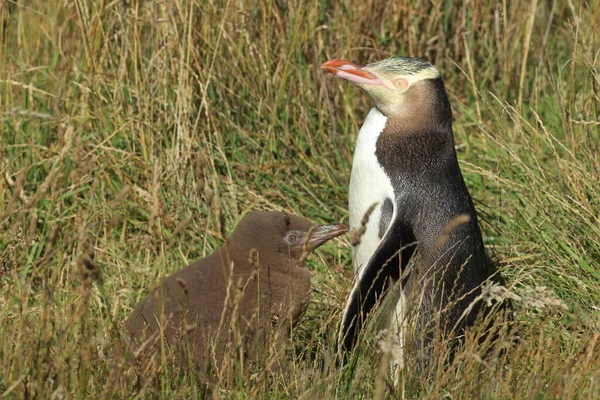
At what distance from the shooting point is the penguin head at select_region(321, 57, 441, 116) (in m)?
3.70

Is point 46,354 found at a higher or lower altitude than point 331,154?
higher

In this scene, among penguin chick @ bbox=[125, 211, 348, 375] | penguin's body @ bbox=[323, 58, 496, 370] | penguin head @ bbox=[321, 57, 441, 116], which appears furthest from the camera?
penguin head @ bbox=[321, 57, 441, 116]

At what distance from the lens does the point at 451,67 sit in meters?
5.66

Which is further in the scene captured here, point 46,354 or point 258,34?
point 258,34

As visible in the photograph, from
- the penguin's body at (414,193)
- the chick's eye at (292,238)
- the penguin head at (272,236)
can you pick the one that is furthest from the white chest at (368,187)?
the chick's eye at (292,238)

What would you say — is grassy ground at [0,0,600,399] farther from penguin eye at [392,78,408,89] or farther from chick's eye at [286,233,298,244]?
penguin eye at [392,78,408,89]

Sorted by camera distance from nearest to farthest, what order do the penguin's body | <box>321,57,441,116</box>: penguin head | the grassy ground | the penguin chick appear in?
1. the penguin chick
2. the penguin's body
3. <box>321,57,441,116</box>: penguin head
4. the grassy ground

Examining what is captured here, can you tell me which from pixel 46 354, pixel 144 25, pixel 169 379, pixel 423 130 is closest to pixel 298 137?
pixel 144 25

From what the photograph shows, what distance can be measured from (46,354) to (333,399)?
826mm

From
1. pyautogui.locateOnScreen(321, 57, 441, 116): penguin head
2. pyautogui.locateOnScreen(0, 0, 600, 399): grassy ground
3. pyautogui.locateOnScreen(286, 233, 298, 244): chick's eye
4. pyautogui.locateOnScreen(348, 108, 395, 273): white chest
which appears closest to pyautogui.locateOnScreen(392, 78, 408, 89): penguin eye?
pyautogui.locateOnScreen(321, 57, 441, 116): penguin head

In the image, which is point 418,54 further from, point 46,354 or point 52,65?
point 46,354

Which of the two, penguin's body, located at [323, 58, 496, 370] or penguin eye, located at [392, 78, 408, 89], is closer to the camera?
penguin's body, located at [323, 58, 496, 370]

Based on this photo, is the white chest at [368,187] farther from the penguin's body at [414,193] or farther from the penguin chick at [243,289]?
the penguin chick at [243,289]

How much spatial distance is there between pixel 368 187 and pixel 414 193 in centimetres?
17
